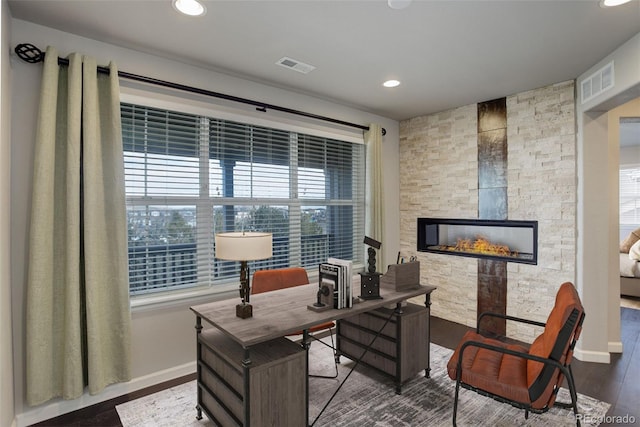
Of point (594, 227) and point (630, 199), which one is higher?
point (630, 199)

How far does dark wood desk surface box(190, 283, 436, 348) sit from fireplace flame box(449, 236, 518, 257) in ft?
5.65

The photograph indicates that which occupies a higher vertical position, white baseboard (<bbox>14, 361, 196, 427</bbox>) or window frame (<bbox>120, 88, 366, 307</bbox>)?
window frame (<bbox>120, 88, 366, 307</bbox>)

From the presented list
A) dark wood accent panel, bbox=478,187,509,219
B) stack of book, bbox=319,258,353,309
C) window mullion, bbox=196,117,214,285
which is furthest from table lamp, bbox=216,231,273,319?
dark wood accent panel, bbox=478,187,509,219

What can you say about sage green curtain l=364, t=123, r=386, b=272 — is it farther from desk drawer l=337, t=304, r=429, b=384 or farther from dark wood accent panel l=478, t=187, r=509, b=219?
desk drawer l=337, t=304, r=429, b=384

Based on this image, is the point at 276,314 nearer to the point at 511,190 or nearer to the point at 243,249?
the point at 243,249

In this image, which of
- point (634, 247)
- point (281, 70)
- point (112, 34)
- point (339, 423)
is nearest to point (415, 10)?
point (281, 70)

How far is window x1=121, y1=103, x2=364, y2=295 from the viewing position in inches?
103

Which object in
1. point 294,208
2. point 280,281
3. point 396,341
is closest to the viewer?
point 396,341

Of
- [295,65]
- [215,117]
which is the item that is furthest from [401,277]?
[215,117]

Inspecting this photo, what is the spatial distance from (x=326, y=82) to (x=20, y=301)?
2.93 meters

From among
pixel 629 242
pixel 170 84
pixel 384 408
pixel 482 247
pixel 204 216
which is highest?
pixel 170 84

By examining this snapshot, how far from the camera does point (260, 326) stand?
1818 millimetres

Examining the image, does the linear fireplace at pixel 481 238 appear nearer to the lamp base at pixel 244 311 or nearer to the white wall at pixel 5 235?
the lamp base at pixel 244 311

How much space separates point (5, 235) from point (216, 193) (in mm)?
1428
